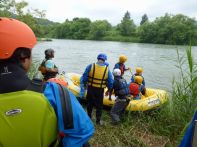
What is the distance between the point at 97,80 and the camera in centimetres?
573

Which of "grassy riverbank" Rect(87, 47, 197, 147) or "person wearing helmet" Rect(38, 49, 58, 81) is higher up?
"person wearing helmet" Rect(38, 49, 58, 81)

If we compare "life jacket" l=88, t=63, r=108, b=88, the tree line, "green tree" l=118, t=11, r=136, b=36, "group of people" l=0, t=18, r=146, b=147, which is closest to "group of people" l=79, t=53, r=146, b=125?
"life jacket" l=88, t=63, r=108, b=88

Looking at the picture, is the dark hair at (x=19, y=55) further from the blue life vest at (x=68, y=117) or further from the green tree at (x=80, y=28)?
the green tree at (x=80, y=28)

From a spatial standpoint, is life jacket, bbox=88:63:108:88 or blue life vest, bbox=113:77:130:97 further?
blue life vest, bbox=113:77:130:97

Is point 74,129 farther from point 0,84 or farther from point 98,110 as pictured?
point 98,110

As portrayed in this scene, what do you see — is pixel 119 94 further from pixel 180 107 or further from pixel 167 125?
pixel 180 107

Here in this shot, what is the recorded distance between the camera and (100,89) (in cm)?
577

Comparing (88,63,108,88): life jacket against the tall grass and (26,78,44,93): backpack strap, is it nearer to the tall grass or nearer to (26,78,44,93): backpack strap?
the tall grass

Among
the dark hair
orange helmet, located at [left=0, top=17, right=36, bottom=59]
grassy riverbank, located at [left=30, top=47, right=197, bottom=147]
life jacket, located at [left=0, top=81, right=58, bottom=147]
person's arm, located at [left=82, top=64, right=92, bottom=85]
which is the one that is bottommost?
Result: grassy riverbank, located at [left=30, top=47, right=197, bottom=147]

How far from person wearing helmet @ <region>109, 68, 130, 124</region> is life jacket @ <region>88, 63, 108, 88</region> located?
0.39m

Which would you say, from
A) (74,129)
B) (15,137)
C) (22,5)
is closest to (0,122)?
(15,137)

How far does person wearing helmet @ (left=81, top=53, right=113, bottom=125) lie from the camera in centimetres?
573

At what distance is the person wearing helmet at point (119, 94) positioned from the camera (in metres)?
6.09

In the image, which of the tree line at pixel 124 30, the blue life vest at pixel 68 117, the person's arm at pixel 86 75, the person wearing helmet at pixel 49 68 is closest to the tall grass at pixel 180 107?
the person's arm at pixel 86 75
